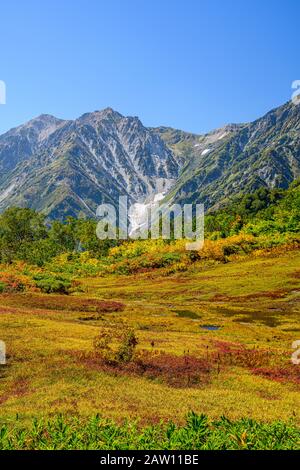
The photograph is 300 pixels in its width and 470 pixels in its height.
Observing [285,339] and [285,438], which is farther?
[285,339]

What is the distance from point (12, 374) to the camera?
31.9 meters

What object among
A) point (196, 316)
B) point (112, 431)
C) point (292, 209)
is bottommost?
point (196, 316)

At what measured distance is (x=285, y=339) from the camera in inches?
2260

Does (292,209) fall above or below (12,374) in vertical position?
above

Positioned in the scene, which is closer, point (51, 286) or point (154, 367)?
point (154, 367)

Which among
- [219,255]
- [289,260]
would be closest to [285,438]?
[289,260]

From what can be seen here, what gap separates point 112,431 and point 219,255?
430 feet

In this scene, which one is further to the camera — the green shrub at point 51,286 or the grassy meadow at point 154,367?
the green shrub at point 51,286

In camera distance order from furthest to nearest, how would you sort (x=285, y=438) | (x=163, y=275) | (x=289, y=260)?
1. (x=163, y=275)
2. (x=289, y=260)
3. (x=285, y=438)

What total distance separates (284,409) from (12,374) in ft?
65.7

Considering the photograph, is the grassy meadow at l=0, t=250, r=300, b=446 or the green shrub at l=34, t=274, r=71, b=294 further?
the green shrub at l=34, t=274, r=71, b=294
